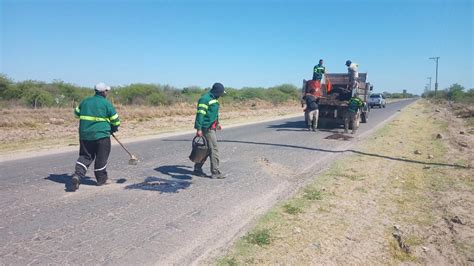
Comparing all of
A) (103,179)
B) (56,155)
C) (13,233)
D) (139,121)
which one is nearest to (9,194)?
(103,179)

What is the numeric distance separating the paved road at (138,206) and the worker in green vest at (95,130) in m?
0.34

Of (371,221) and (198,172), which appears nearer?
(371,221)

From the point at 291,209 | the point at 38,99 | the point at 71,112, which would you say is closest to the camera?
the point at 291,209

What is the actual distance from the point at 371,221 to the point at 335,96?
12096 mm

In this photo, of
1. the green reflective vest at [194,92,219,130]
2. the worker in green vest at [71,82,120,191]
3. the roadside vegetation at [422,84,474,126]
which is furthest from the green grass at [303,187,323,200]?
the roadside vegetation at [422,84,474,126]

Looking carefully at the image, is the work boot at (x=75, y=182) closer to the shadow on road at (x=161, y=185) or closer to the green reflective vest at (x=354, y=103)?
the shadow on road at (x=161, y=185)

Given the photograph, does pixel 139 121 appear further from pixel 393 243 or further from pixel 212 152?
pixel 393 243

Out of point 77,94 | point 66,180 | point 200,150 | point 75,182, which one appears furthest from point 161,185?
point 77,94

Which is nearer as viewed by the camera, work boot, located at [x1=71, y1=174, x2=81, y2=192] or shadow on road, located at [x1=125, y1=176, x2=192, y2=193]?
work boot, located at [x1=71, y1=174, x2=81, y2=192]

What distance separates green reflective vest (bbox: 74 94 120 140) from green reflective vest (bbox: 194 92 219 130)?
1.55 m

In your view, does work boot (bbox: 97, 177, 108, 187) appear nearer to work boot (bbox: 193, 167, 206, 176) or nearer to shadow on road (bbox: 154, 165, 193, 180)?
shadow on road (bbox: 154, 165, 193, 180)

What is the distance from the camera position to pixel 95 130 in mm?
6312

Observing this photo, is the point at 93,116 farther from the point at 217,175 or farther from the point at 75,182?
the point at 217,175

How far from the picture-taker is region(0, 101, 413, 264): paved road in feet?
13.1
